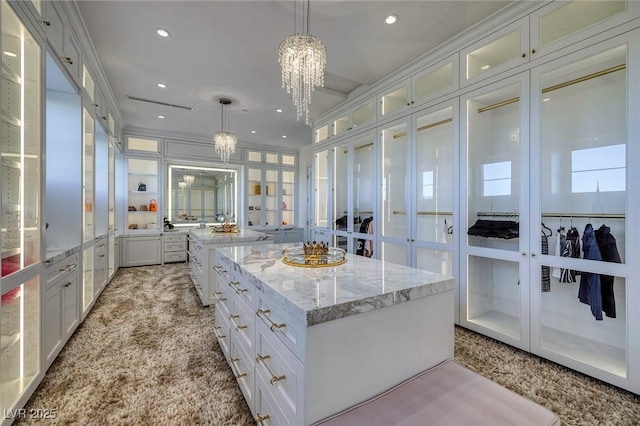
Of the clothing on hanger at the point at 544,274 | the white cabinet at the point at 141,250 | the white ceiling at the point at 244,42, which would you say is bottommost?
the white cabinet at the point at 141,250

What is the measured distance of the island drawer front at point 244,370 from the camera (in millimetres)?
1541

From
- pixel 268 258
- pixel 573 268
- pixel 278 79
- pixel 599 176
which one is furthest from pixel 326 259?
pixel 278 79

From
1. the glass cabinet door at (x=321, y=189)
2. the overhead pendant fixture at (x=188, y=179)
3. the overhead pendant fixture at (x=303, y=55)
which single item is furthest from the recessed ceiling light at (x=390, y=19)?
the overhead pendant fixture at (x=188, y=179)

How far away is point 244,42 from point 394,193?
8.22 feet

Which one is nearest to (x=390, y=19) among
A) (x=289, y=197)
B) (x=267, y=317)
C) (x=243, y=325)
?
(x=267, y=317)

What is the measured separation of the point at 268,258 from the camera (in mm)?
1929

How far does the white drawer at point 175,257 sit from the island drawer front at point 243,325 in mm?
4905

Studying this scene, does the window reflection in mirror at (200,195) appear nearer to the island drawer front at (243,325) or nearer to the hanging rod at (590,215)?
the island drawer front at (243,325)

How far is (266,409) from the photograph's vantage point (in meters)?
1.32

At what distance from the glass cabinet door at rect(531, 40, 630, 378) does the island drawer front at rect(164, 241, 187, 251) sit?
20.6 feet

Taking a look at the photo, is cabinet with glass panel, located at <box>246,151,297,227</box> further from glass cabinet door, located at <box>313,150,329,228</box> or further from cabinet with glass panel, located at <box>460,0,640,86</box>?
cabinet with glass panel, located at <box>460,0,640,86</box>

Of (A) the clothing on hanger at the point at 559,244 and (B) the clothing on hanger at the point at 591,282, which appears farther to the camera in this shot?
(A) the clothing on hanger at the point at 559,244

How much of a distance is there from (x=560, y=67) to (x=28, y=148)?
3.93 m

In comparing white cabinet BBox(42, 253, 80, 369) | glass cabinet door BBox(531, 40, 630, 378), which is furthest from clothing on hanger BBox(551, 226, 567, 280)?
white cabinet BBox(42, 253, 80, 369)
